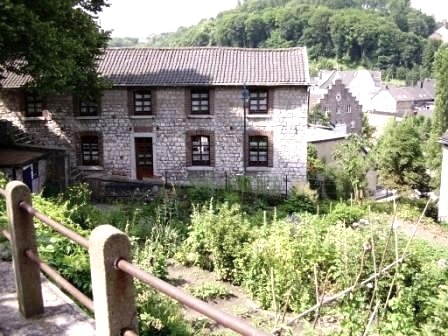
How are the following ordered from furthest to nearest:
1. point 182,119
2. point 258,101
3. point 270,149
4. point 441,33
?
point 441,33 < point 182,119 < point 270,149 < point 258,101

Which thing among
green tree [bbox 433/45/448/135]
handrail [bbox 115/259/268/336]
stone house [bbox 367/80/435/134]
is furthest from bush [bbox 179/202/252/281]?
stone house [bbox 367/80/435/134]

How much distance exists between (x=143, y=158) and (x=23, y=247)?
21.6m

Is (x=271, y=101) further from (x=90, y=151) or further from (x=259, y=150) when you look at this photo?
(x=90, y=151)

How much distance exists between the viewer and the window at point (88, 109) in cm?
2442

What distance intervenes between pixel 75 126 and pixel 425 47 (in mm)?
139152

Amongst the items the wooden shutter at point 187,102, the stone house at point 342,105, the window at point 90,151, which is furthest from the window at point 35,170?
the stone house at point 342,105

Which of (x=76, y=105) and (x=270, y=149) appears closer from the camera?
(x=270, y=149)

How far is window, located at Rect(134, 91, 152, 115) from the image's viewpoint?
24.2m

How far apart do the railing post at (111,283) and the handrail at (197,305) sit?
5 centimetres

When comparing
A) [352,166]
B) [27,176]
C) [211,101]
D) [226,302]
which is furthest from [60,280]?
[352,166]

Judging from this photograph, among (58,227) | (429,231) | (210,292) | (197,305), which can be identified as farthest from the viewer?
(429,231)

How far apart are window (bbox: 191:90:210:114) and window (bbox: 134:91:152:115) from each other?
2184 millimetres

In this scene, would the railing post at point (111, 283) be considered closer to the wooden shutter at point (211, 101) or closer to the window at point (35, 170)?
the window at point (35, 170)

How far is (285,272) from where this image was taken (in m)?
8.92
